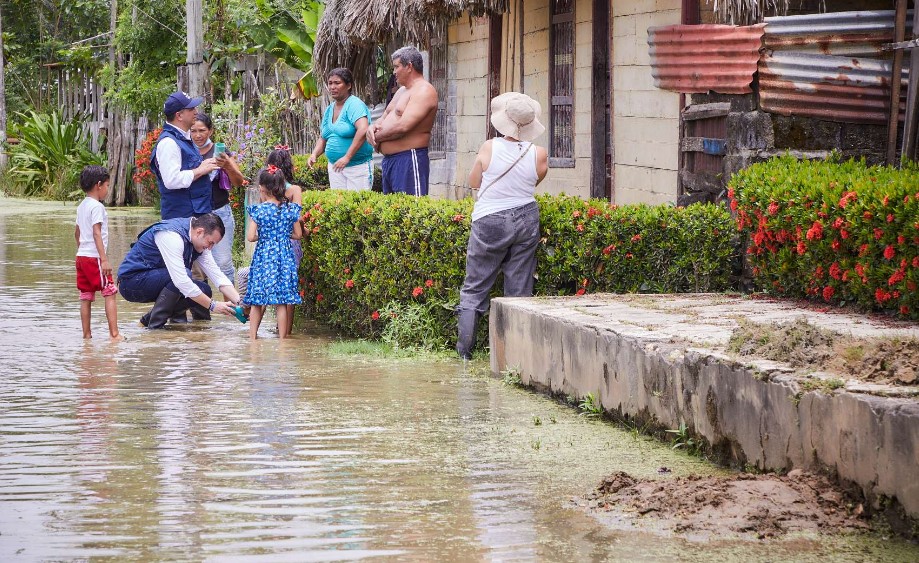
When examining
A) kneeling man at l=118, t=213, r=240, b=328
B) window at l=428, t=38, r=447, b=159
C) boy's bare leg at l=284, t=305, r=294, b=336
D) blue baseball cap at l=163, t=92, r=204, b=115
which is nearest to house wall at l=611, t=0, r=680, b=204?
boy's bare leg at l=284, t=305, r=294, b=336

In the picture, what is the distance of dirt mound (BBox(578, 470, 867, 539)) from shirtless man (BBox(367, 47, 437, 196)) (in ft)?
21.0

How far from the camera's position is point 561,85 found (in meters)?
13.9

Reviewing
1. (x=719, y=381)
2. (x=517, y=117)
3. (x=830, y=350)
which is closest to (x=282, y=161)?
(x=517, y=117)

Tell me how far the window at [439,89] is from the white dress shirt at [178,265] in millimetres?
7570

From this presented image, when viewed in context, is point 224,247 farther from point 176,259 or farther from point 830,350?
point 830,350

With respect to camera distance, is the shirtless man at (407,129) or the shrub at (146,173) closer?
the shirtless man at (407,129)

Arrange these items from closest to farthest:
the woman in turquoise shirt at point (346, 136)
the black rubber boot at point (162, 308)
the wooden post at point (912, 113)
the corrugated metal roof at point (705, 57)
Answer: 1. the wooden post at point (912, 113)
2. the corrugated metal roof at point (705, 57)
3. the black rubber boot at point (162, 308)
4. the woman in turquoise shirt at point (346, 136)

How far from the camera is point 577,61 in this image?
13.4 metres

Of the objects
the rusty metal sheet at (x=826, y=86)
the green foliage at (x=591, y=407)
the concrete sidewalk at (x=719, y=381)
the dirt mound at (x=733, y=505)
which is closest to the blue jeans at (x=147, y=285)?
the concrete sidewalk at (x=719, y=381)

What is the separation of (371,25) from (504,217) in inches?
270

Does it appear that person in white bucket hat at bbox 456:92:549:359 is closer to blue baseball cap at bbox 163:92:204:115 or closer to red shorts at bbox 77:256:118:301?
red shorts at bbox 77:256:118:301

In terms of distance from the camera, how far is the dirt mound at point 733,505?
4.78 m

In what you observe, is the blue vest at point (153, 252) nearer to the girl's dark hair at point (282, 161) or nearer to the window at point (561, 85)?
the girl's dark hair at point (282, 161)

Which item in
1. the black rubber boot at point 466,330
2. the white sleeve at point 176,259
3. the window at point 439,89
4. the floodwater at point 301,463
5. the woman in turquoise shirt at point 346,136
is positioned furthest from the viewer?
the window at point 439,89
